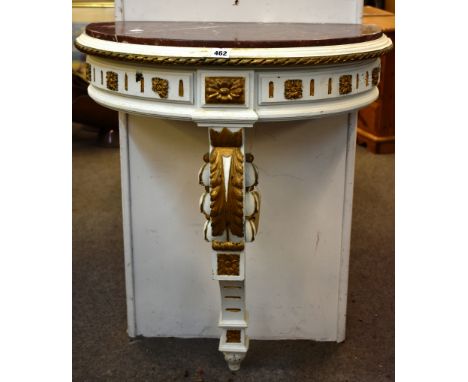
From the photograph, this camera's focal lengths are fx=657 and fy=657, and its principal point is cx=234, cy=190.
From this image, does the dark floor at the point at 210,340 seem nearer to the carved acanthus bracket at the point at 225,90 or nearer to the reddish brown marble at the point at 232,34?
the carved acanthus bracket at the point at 225,90

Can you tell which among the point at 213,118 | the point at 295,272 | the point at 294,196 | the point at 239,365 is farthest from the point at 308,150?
the point at 239,365

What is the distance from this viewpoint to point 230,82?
63.6 inches

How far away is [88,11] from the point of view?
14.6 feet

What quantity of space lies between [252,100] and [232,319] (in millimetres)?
741

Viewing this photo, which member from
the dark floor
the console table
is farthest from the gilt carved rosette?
the dark floor

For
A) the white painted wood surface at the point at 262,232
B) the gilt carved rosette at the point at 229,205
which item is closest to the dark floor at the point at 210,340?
the white painted wood surface at the point at 262,232

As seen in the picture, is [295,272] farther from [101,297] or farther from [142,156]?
[101,297]

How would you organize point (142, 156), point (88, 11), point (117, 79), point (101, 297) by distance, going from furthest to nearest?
1. point (88, 11)
2. point (101, 297)
3. point (142, 156)
4. point (117, 79)

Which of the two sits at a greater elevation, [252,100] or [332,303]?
[252,100]

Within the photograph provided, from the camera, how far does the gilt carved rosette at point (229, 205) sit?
1.71 metres

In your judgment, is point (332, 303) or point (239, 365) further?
point (332, 303)

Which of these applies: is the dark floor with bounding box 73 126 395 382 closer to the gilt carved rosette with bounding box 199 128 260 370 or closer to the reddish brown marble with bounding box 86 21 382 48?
the gilt carved rosette with bounding box 199 128 260 370

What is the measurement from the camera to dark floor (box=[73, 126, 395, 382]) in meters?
2.16

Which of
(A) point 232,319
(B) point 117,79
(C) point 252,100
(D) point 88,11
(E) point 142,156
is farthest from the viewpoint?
(D) point 88,11
